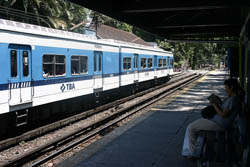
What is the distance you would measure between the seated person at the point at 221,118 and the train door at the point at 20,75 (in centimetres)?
521

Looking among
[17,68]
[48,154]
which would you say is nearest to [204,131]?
[48,154]

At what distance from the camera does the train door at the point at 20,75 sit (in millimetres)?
8609

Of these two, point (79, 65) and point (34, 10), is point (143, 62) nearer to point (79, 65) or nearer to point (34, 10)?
point (79, 65)

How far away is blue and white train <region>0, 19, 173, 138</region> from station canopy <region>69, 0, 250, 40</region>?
116 inches

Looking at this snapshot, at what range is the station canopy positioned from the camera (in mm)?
6879

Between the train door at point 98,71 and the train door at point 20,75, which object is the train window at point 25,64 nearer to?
the train door at point 20,75

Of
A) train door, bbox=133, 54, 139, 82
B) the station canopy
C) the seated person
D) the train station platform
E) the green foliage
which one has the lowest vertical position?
the train station platform

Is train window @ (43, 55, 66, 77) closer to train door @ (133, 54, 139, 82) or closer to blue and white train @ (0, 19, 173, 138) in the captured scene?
blue and white train @ (0, 19, 173, 138)

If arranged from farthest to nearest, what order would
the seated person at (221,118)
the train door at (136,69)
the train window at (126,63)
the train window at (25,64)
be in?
1. the train door at (136,69)
2. the train window at (126,63)
3. the train window at (25,64)
4. the seated person at (221,118)

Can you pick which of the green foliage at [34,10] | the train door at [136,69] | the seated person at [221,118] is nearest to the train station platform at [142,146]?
the seated person at [221,118]

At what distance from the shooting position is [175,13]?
359 inches

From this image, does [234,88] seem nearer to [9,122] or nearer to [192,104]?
[9,122]

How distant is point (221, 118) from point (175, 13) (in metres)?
4.63

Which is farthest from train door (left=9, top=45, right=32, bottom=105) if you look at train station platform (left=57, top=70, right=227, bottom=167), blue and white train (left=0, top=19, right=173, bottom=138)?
train station platform (left=57, top=70, right=227, bottom=167)
